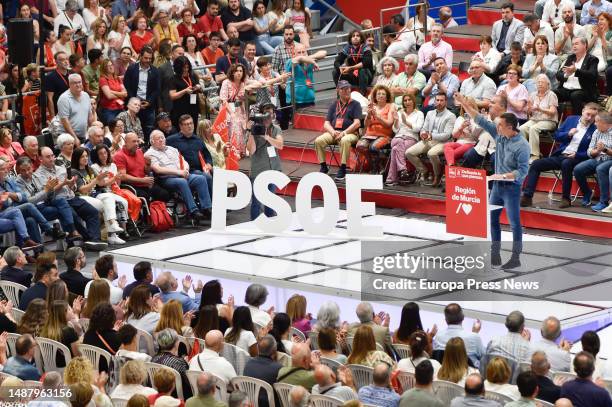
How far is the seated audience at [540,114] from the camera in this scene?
56.1ft

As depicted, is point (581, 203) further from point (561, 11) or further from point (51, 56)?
point (51, 56)

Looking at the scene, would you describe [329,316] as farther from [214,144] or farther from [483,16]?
[483,16]

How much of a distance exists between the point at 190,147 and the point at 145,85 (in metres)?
1.60

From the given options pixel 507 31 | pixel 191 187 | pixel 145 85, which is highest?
pixel 507 31

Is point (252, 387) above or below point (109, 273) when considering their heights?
below

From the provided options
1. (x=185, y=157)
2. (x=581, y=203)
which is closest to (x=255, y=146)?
(x=185, y=157)

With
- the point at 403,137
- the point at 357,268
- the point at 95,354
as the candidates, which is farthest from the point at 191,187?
the point at 95,354

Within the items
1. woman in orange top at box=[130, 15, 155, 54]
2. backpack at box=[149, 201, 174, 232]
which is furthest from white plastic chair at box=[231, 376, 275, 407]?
woman in orange top at box=[130, 15, 155, 54]

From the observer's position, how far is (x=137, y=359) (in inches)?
404

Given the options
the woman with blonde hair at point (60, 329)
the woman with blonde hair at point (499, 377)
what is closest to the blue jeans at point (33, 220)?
the woman with blonde hair at point (60, 329)

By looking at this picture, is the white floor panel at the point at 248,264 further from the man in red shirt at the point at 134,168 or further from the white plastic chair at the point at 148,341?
the white plastic chair at the point at 148,341

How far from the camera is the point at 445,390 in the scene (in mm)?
9977

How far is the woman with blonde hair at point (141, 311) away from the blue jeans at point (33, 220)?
14.4 feet

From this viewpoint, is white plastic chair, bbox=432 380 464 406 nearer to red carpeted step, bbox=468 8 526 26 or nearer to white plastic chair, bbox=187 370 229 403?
white plastic chair, bbox=187 370 229 403
